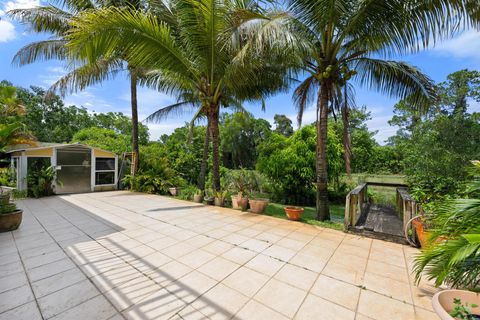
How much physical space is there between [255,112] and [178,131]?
13259mm

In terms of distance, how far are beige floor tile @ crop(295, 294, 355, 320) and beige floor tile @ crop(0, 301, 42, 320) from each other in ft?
8.44

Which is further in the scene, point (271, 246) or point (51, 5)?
point (51, 5)

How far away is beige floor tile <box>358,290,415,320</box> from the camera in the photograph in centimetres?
200

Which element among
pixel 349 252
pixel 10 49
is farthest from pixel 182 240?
pixel 10 49

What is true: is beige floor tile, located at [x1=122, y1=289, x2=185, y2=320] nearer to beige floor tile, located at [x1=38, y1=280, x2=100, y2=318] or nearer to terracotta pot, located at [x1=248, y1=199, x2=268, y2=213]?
beige floor tile, located at [x1=38, y1=280, x2=100, y2=318]

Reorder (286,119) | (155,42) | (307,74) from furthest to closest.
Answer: (286,119), (307,74), (155,42)

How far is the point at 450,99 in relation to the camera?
600 centimetres

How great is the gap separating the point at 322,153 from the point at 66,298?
533 centimetres

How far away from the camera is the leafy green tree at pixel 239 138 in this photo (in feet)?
82.5

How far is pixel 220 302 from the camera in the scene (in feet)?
7.09

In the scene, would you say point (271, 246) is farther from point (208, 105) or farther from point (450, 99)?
point (450, 99)

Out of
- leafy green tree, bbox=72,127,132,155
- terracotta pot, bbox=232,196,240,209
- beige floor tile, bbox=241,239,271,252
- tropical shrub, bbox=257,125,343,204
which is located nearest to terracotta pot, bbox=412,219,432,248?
beige floor tile, bbox=241,239,271,252

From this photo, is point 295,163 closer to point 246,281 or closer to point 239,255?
point 239,255

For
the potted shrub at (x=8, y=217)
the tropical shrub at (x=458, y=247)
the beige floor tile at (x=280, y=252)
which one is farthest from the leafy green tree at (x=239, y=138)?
the tropical shrub at (x=458, y=247)
